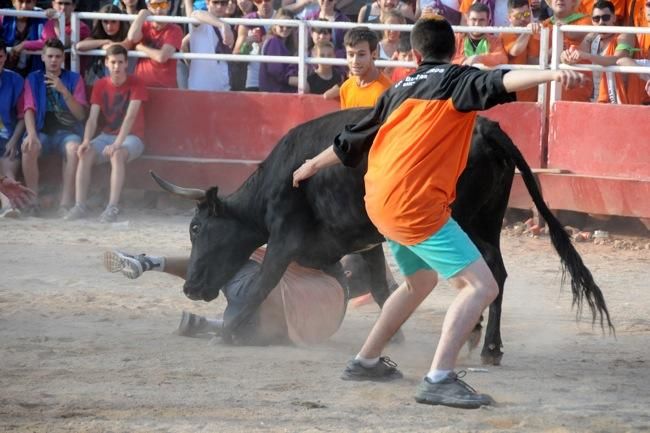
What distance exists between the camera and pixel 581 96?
10.9m

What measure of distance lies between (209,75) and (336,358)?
6.08m

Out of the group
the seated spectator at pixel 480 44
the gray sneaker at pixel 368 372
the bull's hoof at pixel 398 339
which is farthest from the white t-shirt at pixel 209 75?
the gray sneaker at pixel 368 372

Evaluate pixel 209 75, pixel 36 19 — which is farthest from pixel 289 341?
pixel 36 19

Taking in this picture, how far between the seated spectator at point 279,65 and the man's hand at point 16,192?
8.06 ft

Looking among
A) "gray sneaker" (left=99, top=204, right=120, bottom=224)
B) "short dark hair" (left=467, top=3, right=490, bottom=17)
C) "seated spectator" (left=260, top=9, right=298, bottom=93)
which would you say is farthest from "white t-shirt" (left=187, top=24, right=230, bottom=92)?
"short dark hair" (left=467, top=3, right=490, bottom=17)

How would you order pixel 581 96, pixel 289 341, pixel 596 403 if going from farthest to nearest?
pixel 581 96 < pixel 289 341 < pixel 596 403

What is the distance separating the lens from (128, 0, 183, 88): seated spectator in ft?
38.5

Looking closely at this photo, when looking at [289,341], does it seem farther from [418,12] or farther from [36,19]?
[36,19]

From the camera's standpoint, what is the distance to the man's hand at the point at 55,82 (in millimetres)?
11719

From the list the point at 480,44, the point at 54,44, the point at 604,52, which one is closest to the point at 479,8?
the point at 480,44

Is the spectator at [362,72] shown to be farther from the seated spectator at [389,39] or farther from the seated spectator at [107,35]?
the seated spectator at [107,35]

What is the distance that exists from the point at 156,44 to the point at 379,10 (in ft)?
7.16

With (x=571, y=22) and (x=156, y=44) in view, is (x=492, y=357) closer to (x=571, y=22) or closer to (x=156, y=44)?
(x=571, y=22)

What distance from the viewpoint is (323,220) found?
6.78 meters
